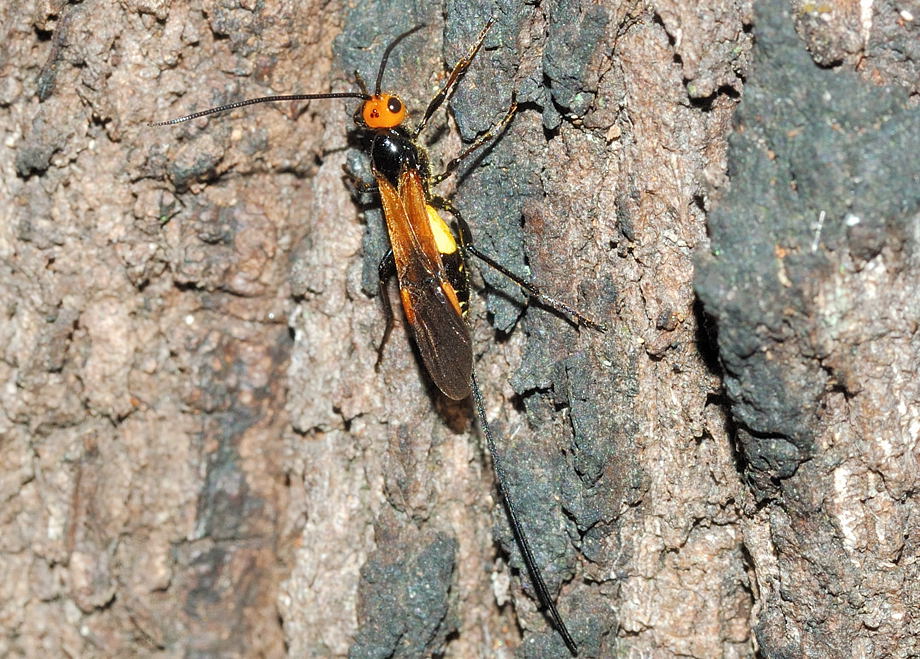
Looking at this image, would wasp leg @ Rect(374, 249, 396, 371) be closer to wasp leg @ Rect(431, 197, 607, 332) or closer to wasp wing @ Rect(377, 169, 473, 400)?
wasp wing @ Rect(377, 169, 473, 400)

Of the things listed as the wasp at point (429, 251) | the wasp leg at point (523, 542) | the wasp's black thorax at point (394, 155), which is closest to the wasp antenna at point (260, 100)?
the wasp at point (429, 251)

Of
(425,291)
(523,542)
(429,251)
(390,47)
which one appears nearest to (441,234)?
(429,251)

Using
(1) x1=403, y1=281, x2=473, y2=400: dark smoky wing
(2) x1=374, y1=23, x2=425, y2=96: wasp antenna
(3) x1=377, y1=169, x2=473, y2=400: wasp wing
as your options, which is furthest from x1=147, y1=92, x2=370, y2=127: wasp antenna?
(1) x1=403, y1=281, x2=473, y2=400: dark smoky wing

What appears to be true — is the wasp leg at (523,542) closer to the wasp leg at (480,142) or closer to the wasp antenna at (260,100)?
the wasp leg at (480,142)

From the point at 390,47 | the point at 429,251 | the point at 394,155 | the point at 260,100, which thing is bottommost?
the point at 429,251

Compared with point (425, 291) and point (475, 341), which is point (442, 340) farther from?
point (425, 291)

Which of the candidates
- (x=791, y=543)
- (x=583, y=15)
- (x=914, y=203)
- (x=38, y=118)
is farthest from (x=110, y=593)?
(x=914, y=203)
